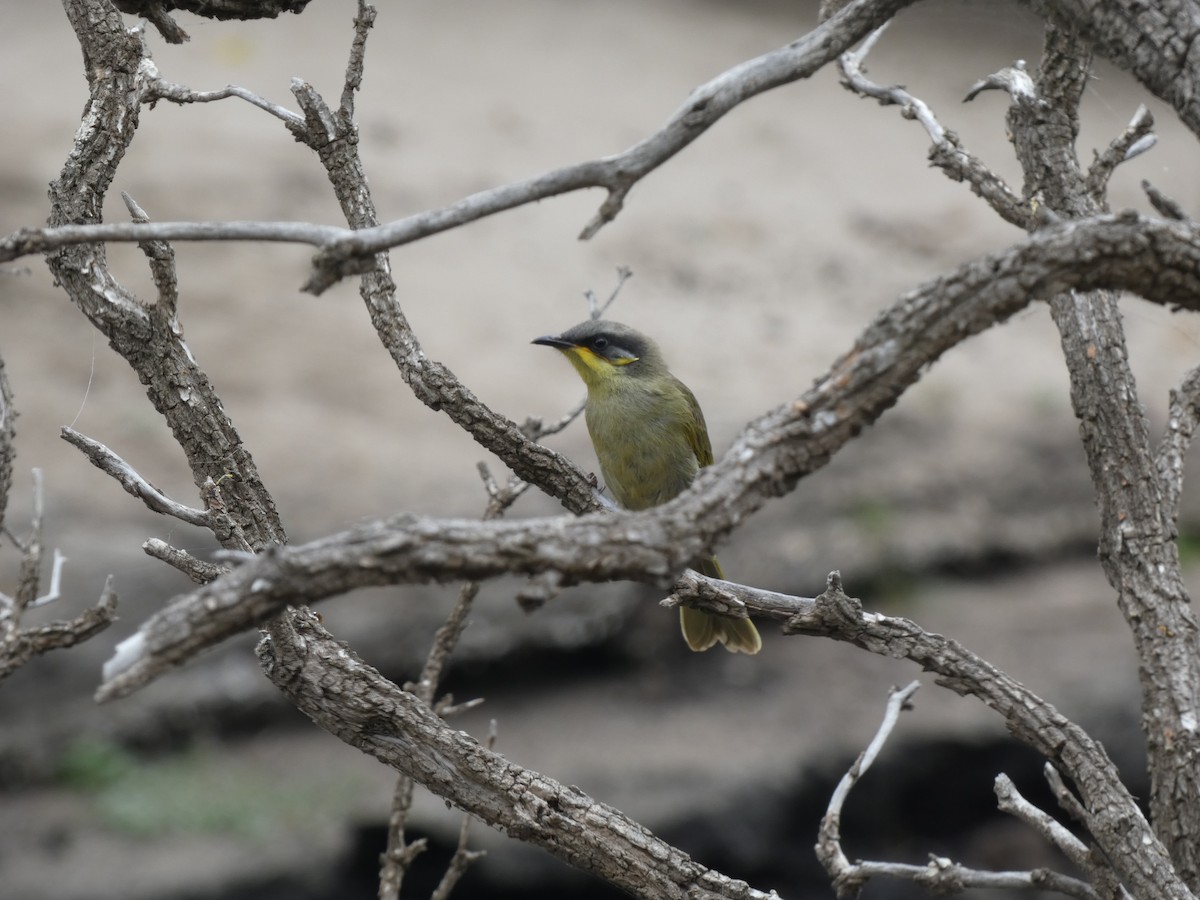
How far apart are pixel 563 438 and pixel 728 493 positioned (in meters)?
7.35

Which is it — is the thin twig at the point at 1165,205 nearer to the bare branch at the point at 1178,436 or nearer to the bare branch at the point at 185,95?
the bare branch at the point at 1178,436

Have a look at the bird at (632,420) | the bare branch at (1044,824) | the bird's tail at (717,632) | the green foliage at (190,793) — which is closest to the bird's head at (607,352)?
the bird at (632,420)

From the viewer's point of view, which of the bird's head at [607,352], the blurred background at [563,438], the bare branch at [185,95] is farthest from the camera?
the blurred background at [563,438]

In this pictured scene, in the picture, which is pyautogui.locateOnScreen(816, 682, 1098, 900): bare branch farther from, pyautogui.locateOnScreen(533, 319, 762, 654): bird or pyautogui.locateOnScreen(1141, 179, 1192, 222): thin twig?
pyautogui.locateOnScreen(533, 319, 762, 654): bird

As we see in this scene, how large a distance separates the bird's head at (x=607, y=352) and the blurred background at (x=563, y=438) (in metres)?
1.61

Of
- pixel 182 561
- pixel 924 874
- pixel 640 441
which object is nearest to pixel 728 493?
pixel 182 561

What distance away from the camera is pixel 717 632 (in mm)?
4625

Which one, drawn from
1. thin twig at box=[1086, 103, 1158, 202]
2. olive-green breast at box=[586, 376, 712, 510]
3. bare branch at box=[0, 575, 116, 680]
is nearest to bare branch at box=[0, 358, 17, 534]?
bare branch at box=[0, 575, 116, 680]

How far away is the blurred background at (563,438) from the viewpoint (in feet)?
23.5

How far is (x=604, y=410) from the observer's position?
16.6ft

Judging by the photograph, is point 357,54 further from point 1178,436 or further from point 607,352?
point 1178,436

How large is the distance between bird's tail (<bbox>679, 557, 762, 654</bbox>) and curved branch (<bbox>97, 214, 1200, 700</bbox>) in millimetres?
2554

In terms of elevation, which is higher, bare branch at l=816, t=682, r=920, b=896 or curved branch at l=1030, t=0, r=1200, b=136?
curved branch at l=1030, t=0, r=1200, b=136

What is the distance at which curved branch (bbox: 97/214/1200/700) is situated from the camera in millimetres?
1819
